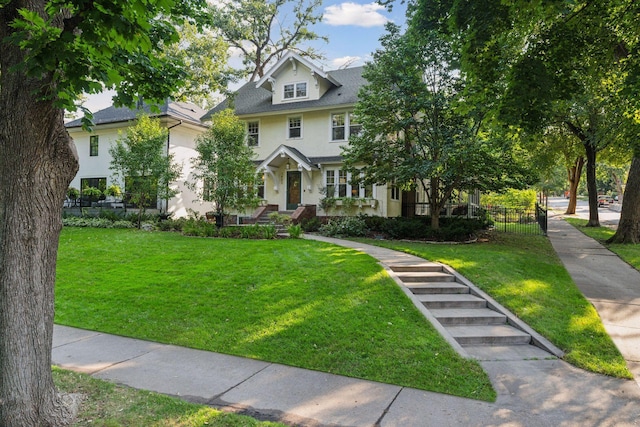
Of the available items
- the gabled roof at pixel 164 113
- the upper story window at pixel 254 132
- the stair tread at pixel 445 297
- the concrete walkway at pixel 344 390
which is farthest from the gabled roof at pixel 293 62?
the concrete walkway at pixel 344 390

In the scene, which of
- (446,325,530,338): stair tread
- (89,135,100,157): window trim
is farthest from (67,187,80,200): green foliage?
(446,325,530,338): stair tread

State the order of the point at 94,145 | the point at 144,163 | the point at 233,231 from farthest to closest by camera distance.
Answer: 1. the point at 94,145
2. the point at 144,163
3. the point at 233,231

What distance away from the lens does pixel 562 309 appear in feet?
24.9

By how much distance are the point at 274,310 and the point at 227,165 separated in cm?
986

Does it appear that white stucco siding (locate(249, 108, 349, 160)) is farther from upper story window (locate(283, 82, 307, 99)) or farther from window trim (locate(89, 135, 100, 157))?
window trim (locate(89, 135, 100, 157))

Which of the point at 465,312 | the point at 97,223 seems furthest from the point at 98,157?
the point at 465,312

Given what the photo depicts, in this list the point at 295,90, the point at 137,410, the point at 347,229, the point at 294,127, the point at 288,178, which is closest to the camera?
the point at 137,410

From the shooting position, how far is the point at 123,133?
2375 centimetres

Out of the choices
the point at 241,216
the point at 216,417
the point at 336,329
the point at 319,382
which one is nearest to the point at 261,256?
the point at 336,329

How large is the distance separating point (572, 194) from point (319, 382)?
1585 inches

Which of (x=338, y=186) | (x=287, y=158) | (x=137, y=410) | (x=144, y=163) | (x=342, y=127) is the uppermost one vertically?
(x=342, y=127)

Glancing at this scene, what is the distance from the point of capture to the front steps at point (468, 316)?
6.17 metres

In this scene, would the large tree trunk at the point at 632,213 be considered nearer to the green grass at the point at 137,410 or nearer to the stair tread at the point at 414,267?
the stair tread at the point at 414,267

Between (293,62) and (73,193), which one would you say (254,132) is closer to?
(293,62)
